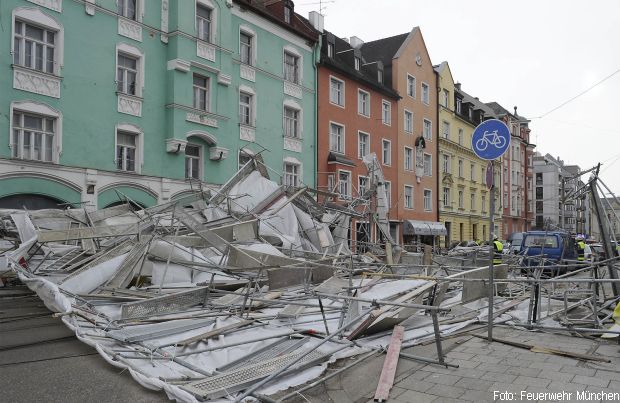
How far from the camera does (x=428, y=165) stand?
40.5 m

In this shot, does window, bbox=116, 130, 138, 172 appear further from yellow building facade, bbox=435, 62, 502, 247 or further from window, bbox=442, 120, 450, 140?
window, bbox=442, 120, 450, 140

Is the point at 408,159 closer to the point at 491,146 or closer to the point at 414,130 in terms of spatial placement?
the point at 414,130

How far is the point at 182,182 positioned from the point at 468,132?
114 feet

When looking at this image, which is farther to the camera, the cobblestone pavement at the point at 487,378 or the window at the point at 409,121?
the window at the point at 409,121

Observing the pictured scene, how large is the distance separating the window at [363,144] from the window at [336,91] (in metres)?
2.60

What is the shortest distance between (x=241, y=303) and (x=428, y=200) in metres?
33.7

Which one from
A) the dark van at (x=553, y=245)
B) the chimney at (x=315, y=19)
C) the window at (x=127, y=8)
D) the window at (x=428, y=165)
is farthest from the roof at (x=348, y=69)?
the dark van at (x=553, y=245)

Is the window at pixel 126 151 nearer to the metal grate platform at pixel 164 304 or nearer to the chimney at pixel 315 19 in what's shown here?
the metal grate platform at pixel 164 304

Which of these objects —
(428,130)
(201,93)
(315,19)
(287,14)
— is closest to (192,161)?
(201,93)

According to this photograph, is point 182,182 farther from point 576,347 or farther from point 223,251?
point 576,347

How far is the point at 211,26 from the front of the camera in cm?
2178

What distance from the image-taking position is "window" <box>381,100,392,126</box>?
34750 mm

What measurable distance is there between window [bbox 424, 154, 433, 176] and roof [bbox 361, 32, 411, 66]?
814cm

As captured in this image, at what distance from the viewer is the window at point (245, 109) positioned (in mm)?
23938
